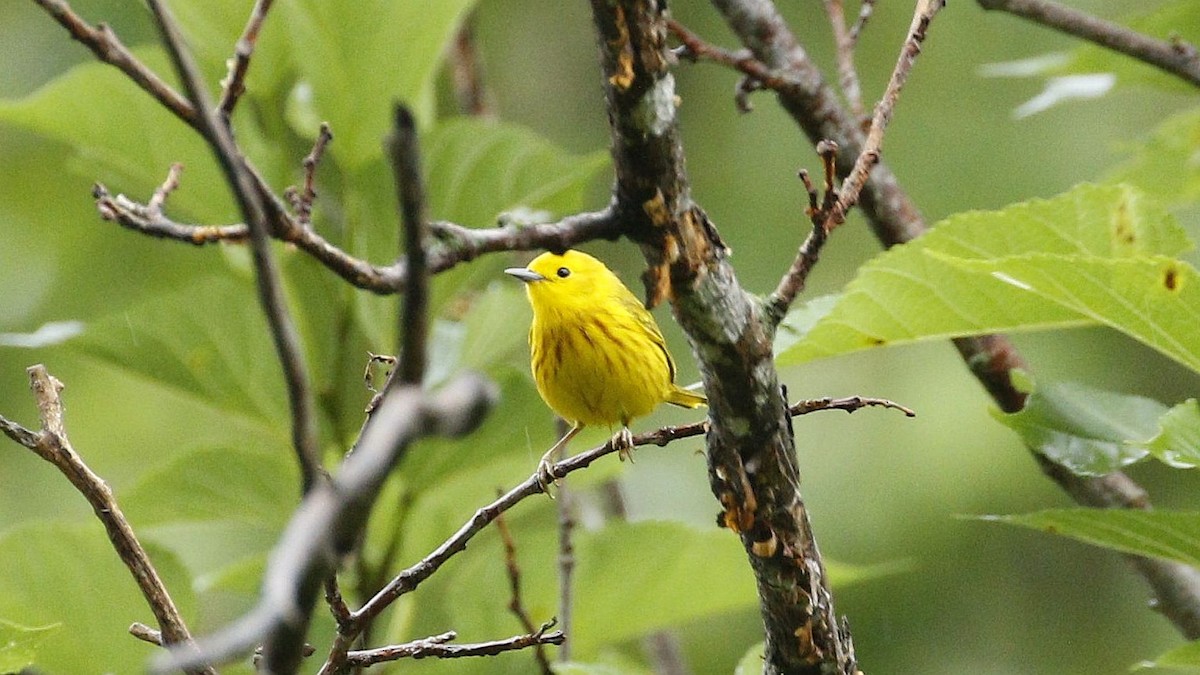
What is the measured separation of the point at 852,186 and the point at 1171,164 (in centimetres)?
187

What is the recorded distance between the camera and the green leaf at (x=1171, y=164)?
9.37 ft

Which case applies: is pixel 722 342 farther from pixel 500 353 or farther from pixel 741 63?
pixel 500 353

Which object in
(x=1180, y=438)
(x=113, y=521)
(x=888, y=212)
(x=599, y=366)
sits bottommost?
(x=113, y=521)

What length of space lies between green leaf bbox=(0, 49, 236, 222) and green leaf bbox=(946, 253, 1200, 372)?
1.61m

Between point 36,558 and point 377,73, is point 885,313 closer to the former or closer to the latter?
point 377,73

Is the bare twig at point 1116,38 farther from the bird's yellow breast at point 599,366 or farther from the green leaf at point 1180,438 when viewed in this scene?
the green leaf at point 1180,438

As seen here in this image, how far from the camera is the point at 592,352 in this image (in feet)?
8.99

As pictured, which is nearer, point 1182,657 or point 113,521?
point 113,521

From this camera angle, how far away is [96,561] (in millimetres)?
2512

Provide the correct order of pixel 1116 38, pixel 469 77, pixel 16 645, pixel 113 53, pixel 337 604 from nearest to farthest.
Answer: pixel 113 53
pixel 337 604
pixel 16 645
pixel 1116 38
pixel 469 77

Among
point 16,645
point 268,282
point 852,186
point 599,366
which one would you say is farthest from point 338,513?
point 599,366

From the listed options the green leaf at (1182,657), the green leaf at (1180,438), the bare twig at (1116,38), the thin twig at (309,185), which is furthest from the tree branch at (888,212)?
the thin twig at (309,185)

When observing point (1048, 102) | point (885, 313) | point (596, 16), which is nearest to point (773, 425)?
point (596, 16)

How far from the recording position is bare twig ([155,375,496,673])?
0.61 metres
